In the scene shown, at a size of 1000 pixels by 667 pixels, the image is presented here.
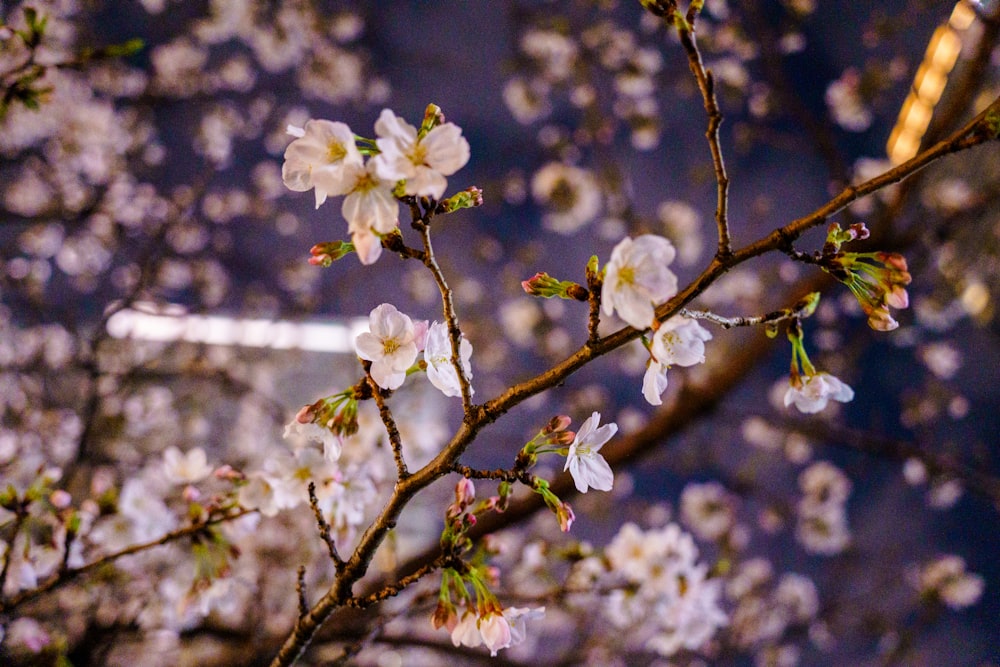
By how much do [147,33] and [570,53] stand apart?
3741 mm

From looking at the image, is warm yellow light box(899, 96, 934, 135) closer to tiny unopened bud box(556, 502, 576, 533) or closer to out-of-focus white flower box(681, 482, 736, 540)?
tiny unopened bud box(556, 502, 576, 533)

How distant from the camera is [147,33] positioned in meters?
4.84

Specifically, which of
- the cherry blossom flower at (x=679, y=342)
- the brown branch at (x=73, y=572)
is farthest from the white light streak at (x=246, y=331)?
the cherry blossom flower at (x=679, y=342)

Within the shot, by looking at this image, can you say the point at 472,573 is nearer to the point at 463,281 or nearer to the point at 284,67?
the point at 463,281

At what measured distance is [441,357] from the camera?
0.97m

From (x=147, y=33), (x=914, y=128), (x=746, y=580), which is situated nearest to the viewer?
(x=914, y=128)

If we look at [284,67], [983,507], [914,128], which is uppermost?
[914,128]

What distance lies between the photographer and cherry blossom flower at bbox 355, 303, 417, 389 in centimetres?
91

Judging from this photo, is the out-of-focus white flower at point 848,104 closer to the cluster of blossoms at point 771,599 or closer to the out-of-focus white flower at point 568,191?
the out-of-focus white flower at point 568,191

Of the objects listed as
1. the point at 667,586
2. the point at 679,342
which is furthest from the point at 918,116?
the point at 679,342

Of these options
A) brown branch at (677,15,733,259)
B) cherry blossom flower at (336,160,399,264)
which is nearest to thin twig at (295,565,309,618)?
cherry blossom flower at (336,160,399,264)

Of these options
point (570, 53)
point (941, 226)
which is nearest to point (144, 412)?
point (570, 53)

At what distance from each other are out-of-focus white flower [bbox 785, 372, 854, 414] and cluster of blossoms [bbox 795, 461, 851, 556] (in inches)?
209

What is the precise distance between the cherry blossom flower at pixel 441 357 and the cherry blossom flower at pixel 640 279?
0.28 meters
